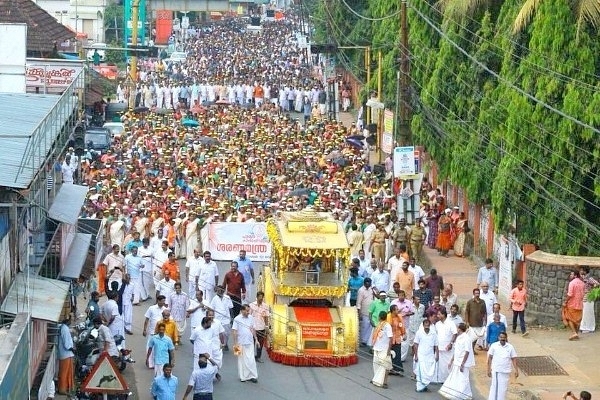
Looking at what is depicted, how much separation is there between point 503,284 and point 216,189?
1101 centimetres

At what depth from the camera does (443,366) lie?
81.7 ft

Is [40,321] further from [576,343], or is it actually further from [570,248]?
[570,248]

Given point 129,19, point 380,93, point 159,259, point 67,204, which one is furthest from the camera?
point 129,19

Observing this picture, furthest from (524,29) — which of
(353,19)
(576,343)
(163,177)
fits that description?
(353,19)

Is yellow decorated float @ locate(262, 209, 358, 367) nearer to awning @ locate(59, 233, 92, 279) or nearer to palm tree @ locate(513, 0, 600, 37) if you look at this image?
awning @ locate(59, 233, 92, 279)

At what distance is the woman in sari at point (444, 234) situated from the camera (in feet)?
120

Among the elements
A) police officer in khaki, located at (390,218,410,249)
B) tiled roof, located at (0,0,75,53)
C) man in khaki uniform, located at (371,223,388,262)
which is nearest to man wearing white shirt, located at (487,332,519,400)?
man in khaki uniform, located at (371,223,388,262)

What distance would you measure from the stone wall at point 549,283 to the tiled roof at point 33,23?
79.8 ft

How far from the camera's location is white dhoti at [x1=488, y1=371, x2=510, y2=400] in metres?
23.5

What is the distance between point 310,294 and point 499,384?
157 inches

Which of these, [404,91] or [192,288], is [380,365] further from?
[404,91]

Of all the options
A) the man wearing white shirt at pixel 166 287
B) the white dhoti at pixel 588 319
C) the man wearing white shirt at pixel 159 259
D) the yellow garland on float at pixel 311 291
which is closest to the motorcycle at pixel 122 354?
the man wearing white shirt at pixel 166 287

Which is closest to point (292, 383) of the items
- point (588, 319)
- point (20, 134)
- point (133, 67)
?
point (20, 134)

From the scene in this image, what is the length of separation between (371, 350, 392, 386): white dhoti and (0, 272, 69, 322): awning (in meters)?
5.06
